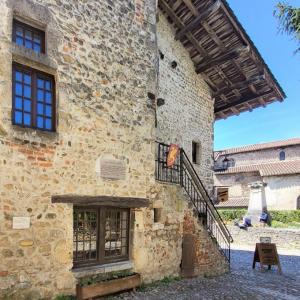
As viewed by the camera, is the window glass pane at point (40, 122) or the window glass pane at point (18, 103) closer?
the window glass pane at point (18, 103)

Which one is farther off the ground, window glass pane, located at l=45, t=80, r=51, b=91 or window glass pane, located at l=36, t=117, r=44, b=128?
window glass pane, located at l=45, t=80, r=51, b=91

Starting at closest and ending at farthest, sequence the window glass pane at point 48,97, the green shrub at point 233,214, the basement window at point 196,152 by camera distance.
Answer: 1. the window glass pane at point 48,97
2. the basement window at point 196,152
3. the green shrub at point 233,214

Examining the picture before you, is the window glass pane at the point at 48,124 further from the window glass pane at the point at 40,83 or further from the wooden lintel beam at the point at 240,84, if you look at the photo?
the wooden lintel beam at the point at 240,84

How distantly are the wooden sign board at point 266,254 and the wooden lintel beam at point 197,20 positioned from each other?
24.2 ft

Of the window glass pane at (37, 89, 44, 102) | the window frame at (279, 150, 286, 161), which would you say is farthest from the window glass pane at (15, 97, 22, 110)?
the window frame at (279, 150, 286, 161)

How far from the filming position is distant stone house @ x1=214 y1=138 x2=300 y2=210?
26.6 metres

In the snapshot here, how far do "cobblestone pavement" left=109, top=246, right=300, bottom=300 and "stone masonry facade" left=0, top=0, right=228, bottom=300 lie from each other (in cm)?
53

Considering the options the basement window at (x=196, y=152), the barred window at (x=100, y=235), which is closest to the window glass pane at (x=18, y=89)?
the barred window at (x=100, y=235)

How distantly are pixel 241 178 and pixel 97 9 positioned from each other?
2519 cm

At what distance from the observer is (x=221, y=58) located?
1202 centimetres

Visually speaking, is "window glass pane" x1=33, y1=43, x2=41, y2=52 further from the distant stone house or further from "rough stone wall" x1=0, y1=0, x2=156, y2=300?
the distant stone house

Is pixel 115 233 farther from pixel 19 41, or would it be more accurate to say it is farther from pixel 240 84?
pixel 240 84

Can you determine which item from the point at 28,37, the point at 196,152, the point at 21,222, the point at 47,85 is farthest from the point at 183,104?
the point at 21,222

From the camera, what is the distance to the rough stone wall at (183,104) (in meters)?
11.5
